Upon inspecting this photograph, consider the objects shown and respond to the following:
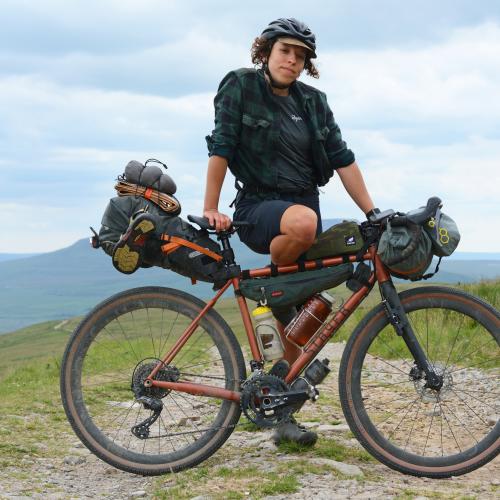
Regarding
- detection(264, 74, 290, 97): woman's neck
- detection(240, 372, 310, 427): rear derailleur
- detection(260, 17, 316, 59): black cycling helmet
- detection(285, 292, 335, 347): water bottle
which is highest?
detection(260, 17, 316, 59): black cycling helmet

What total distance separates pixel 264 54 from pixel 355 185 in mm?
1202

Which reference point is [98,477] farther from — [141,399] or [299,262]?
[299,262]

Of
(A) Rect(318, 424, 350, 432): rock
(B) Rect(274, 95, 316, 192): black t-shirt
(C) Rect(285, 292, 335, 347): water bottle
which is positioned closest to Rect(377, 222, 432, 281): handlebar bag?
(C) Rect(285, 292, 335, 347): water bottle

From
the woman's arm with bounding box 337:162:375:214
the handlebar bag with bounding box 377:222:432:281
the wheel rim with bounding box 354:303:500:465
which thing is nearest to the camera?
the handlebar bag with bounding box 377:222:432:281

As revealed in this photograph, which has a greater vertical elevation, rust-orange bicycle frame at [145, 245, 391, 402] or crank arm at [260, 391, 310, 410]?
rust-orange bicycle frame at [145, 245, 391, 402]

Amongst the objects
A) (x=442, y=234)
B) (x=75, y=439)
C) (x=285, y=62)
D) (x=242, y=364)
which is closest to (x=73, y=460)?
(x=75, y=439)

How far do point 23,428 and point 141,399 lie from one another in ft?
7.16

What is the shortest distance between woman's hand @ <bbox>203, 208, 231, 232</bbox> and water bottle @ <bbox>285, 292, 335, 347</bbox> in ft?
2.63

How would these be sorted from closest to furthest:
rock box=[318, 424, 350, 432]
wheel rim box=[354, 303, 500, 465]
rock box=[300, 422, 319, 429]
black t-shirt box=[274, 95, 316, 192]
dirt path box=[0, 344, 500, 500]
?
dirt path box=[0, 344, 500, 500], wheel rim box=[354, 303, 500, 465], black t-shirt box=[274, 95, 316, 192], rock box=[318, 424, 350, 432], rock box=[300, 422, 319, 429]

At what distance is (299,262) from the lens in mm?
5191

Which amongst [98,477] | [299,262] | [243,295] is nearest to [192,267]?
[243,295]

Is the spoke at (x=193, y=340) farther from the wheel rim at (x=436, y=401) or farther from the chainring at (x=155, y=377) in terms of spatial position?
the wheel rim at (x=436, y=401)

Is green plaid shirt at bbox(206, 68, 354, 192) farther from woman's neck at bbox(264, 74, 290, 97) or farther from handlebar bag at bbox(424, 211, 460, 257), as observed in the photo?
handlebar bag at bbox(424, 211, 460, 257)

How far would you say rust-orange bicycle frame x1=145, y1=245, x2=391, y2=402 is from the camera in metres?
5.18
